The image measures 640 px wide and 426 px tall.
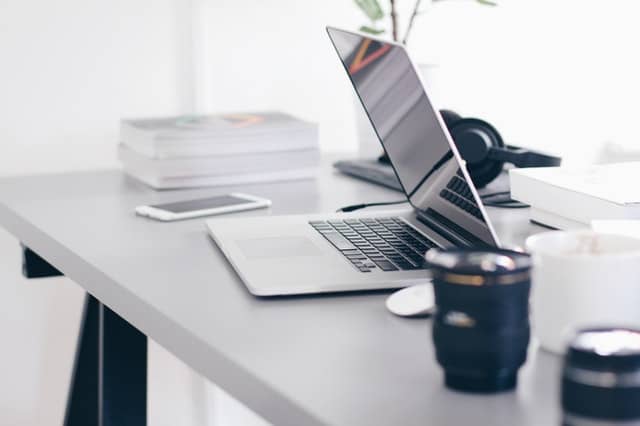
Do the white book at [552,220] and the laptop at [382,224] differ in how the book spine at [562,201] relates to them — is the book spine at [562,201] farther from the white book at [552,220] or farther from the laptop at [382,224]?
the laptop at [382,224]

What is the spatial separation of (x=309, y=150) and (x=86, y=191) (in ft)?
1.15

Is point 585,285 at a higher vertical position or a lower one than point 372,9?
lower

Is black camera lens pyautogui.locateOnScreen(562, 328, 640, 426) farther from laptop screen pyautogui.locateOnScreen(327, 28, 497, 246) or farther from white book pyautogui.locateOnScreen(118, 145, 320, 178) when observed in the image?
white book pyautogui.locateOnScreen(118, 145, 320, 178)

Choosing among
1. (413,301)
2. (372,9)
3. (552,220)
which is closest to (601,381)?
(413,301)

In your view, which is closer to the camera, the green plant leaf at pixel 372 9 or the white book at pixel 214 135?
A: the white book at pixel 214 135

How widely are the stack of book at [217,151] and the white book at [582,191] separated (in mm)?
488

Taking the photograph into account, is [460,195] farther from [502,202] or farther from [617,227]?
[502,202]

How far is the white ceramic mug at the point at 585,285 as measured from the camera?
2.31 ft

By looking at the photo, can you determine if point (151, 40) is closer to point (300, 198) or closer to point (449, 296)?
point (300, 198)

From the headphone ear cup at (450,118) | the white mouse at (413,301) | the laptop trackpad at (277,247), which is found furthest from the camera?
the headphone ear cup at (450,118)

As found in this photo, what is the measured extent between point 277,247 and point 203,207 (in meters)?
0.31

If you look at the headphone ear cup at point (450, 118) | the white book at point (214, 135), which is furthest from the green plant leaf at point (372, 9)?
the headphone ear cup at point (450, 118)

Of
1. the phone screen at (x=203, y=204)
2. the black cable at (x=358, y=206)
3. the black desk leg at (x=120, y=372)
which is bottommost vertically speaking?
the black desk leg at (x=120, y=372)

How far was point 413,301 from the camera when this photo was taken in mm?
858
